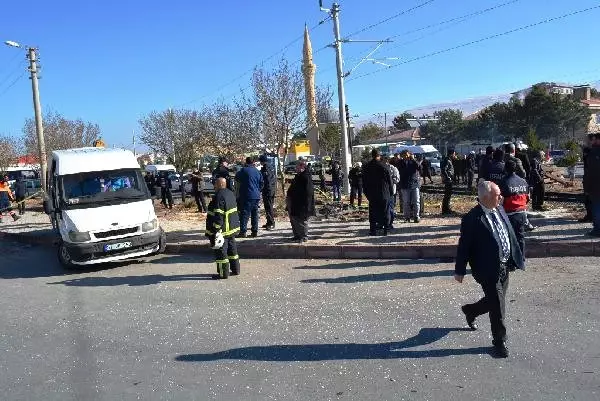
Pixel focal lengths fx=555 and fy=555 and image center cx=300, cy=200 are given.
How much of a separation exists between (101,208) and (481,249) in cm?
732

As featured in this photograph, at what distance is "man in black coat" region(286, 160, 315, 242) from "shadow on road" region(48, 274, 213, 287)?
2.29 m

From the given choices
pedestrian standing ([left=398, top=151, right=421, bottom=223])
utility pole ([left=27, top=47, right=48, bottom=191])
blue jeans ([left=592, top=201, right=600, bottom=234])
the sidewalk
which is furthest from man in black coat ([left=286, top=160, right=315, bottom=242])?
utility pole ([left=27, top=47, right=48, bottom=191])

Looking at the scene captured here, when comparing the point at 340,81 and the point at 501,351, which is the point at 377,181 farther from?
the point at 340,81

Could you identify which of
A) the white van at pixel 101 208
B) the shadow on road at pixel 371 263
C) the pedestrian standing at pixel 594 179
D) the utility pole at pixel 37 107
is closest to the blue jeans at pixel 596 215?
the pedestrian standing at pixel 594 179

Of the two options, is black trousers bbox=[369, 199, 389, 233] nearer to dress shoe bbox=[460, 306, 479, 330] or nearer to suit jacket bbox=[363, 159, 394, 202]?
suit jacket bbox=[363, 159, 394, 202]

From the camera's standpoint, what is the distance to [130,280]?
880 centimetres

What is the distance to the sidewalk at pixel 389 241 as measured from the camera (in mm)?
8656

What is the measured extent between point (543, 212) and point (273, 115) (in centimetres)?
1368

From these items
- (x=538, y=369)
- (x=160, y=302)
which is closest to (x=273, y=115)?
(x=160, y=302)

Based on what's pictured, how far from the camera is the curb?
27.7ft

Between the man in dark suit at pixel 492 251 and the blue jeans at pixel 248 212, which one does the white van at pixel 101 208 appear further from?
the man in dark suit at pixel 492 251

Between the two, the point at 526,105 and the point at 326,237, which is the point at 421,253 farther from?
the point at 526,105

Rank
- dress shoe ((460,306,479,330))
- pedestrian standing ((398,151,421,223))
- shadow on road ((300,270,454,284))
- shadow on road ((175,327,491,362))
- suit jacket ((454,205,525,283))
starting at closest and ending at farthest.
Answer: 1. suit jacket ((454,205,525,283))
2. shadow on road ((175,327,491,362))
3. dress shoe ((460,306,479,330))
4. shadow on road ((300,270,454,284))
5. pedestrian standing ((398,151,421,223))

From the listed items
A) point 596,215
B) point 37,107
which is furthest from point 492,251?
point 37,107
